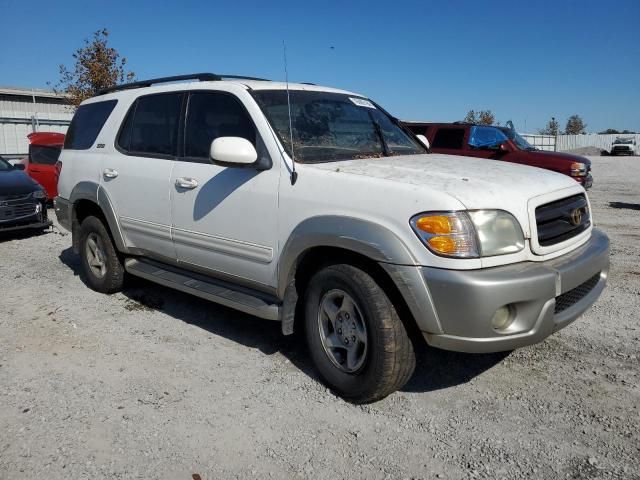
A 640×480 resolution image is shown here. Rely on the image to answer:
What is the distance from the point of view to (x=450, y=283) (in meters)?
2.86

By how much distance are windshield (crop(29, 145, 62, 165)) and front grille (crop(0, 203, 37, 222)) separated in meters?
3.21

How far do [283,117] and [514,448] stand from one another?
8.43 feet

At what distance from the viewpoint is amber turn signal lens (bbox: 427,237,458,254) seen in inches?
114

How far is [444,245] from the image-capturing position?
2916mm

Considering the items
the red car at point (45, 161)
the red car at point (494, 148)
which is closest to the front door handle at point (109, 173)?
the red car at point (45, 161)

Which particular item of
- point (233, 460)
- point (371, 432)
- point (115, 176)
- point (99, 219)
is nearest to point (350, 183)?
point (371, 432)

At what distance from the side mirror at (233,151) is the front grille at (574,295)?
6.81 feet

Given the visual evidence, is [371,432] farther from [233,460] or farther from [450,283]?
[450,283]

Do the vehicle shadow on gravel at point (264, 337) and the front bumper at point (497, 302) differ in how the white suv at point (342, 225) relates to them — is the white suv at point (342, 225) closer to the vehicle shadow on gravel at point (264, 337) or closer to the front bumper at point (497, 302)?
the front bumper at point (497, 302)

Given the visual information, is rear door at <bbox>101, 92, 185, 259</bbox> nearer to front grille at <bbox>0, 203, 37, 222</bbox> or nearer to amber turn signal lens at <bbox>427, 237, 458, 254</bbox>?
amber turn signal lens at <bbox>427, 237, 458, 254</bbox>

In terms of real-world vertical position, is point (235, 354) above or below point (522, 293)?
below

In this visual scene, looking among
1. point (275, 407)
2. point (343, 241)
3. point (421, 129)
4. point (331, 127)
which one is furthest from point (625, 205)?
point (275, 407)

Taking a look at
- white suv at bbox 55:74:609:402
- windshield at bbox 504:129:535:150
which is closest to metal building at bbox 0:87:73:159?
windshield at bbox 504:129:535:150

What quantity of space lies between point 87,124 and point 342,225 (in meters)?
3.71
